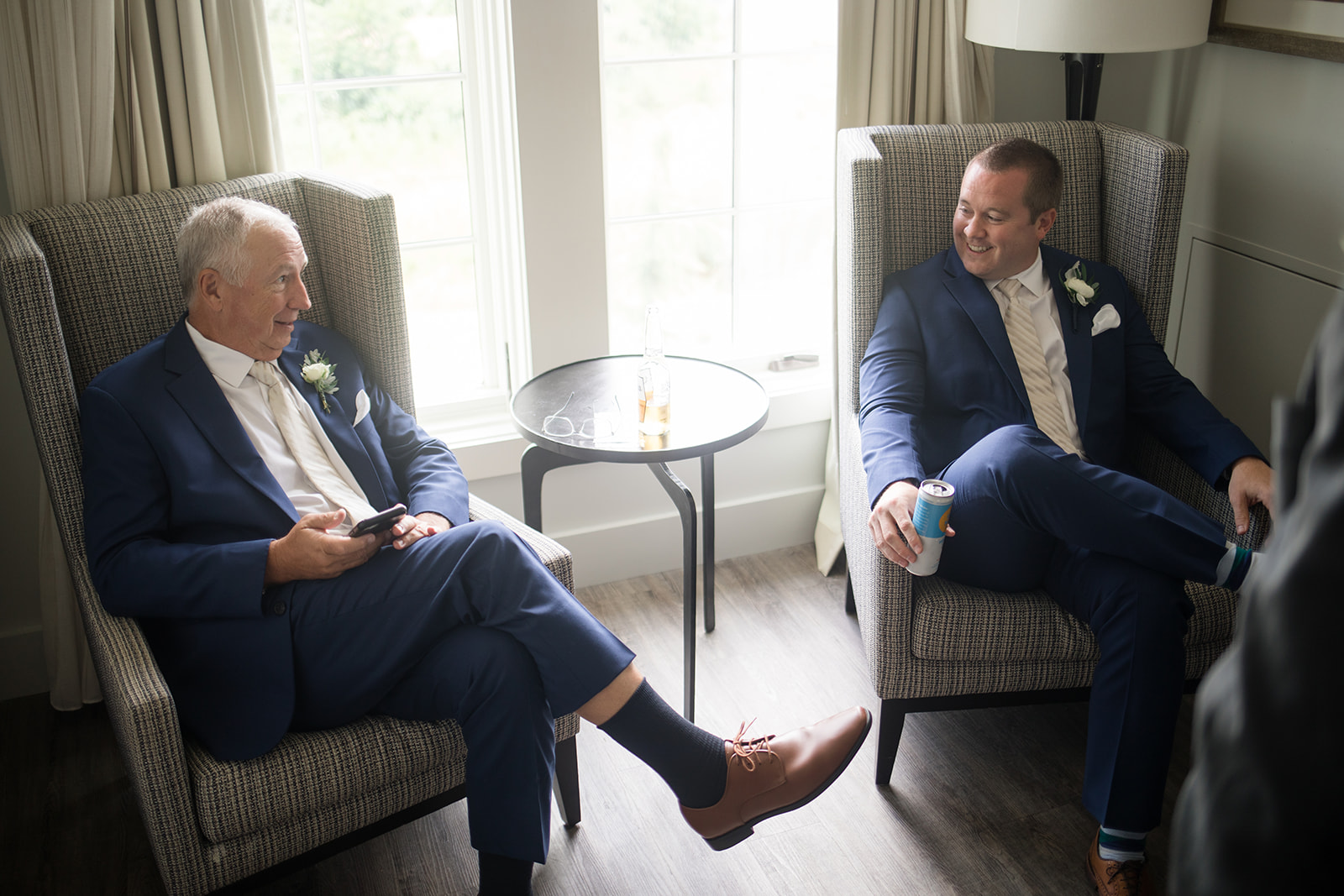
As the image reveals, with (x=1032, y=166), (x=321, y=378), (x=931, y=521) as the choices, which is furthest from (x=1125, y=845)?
(x=321, y=378)

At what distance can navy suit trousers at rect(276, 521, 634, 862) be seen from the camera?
1.63m

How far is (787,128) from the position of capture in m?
2.88

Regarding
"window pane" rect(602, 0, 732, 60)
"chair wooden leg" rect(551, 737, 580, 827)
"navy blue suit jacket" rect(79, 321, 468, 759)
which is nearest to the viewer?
"navy blue suit jacket" rect(79, 321, 468, 759)

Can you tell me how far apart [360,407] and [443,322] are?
0.74 metres

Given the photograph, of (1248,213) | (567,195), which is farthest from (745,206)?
(1248,213)

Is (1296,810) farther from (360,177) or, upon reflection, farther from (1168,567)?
(360,177)

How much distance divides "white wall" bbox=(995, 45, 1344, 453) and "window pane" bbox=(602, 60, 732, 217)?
0.80 metres

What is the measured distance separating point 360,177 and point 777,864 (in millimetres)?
1862

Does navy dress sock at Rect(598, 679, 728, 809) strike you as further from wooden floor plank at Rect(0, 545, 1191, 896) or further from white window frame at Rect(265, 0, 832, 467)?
white window frame at Rect(265, 0, 832, 467)

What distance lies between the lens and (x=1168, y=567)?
1.82 meters

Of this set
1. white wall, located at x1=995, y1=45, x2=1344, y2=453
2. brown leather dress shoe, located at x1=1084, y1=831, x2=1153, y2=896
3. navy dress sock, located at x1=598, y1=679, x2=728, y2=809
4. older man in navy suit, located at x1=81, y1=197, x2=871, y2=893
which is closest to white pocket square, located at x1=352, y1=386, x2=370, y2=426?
older man in navy suit, located at x1=81, y1=197, x2=871, y2=893

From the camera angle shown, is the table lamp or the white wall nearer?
the table lamp

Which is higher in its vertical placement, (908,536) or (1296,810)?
(1296,810)

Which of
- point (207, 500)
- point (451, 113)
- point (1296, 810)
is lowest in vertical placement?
point (207, 500)
